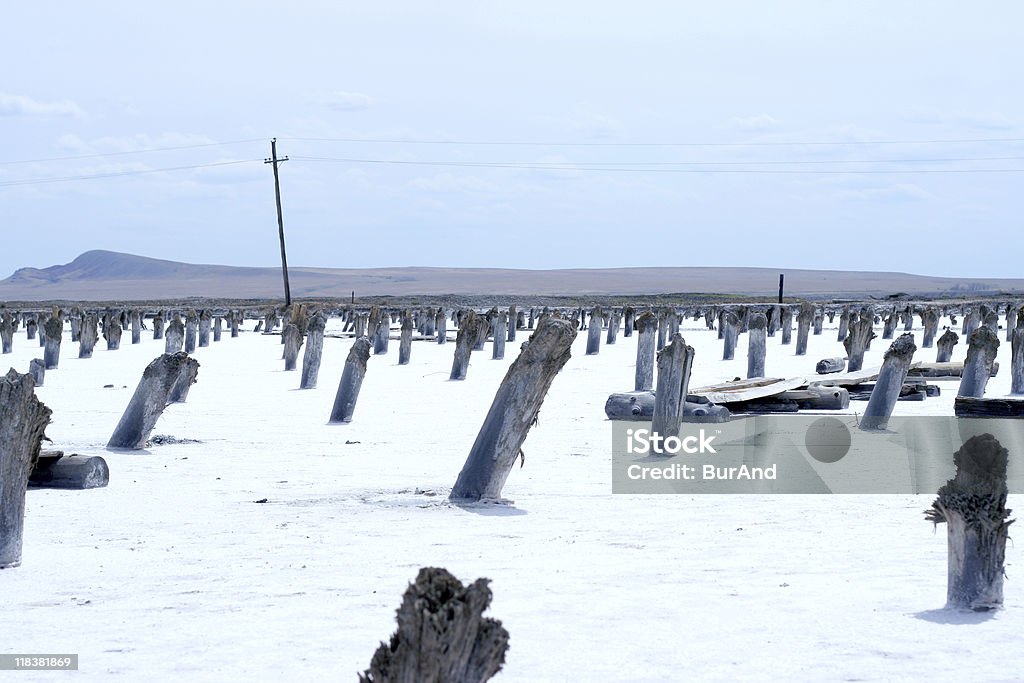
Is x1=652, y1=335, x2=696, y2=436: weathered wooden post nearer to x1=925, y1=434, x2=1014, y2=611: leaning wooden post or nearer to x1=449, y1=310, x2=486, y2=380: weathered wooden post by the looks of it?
x1=925, y1=434, x2=1014, y2=611: leaning wooden post

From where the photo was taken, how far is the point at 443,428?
12.3m

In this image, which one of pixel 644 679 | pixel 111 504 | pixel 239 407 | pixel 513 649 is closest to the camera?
pixel 644 679

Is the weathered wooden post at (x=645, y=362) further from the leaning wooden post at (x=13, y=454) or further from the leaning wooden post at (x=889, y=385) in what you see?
the leaning wooden post at (x=13, y=454)

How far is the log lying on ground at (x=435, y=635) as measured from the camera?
298 centimetres

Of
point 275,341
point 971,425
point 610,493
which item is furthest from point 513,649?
point 275,341

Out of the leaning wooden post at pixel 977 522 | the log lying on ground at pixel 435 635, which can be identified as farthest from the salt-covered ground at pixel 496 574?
the log lying on ground at pixel 435 635

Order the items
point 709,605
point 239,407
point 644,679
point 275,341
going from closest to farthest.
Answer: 1. point 644,679
2. point 709,605
3. point 239,407
4. point 275,341

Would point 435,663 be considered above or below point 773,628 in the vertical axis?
above

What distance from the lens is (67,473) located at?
26.0ft

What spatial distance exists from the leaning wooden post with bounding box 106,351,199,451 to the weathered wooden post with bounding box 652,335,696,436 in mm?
3920

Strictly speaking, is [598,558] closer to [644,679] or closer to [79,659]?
[644,679]

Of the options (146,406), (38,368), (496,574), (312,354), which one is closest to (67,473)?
(146,406)

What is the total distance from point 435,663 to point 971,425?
359 inches

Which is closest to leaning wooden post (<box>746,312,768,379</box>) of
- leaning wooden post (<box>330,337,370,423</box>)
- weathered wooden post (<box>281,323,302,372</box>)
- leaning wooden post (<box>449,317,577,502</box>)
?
leaning wooden post (<box>330,337,370,423</box>)
